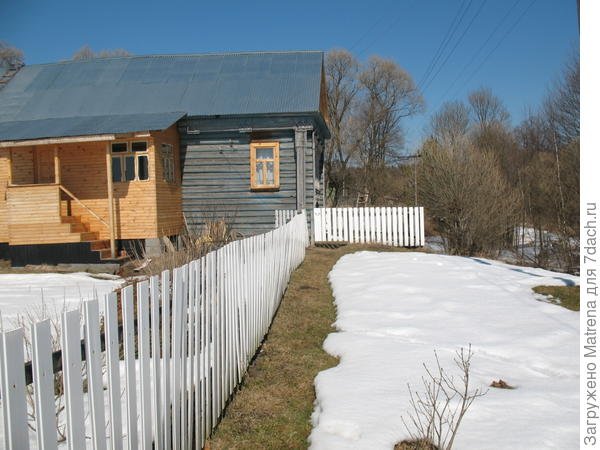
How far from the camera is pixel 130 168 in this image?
46.6ft

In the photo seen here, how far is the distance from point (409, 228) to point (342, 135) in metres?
27.2

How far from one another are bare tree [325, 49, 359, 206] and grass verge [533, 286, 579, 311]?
32.0 metres

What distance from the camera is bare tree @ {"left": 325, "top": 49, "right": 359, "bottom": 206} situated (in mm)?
40219

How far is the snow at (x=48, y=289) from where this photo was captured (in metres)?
8.98

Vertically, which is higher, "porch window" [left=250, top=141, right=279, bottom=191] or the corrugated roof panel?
the corrugated roof panel

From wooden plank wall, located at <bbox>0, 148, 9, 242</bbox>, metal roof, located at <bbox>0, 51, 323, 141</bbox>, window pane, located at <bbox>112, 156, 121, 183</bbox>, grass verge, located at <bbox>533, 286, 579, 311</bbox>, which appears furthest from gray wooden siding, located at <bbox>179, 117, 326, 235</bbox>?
grass verge, located at <bbox>533, 286, 579, 311</bbox>

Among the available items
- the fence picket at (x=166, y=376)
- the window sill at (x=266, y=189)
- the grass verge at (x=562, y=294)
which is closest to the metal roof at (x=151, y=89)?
the window sill at (x=266, y=189)

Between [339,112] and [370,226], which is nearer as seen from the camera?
[370,226]

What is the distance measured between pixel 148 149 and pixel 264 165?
377 cm

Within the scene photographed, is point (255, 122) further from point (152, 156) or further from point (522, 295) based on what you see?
point (522, 295)

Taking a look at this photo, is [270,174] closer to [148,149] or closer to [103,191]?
[148,149]

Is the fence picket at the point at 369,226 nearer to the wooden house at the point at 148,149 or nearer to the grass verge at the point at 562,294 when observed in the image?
the wooden house at the point at 148,149

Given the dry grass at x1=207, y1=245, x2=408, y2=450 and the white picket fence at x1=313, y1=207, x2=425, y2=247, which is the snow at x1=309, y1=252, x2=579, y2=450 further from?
the white picket fence at x1=313, y1=207, x2=425, y2=247

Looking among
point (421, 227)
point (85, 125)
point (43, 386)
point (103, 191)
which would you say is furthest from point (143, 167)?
point (43, 386)
